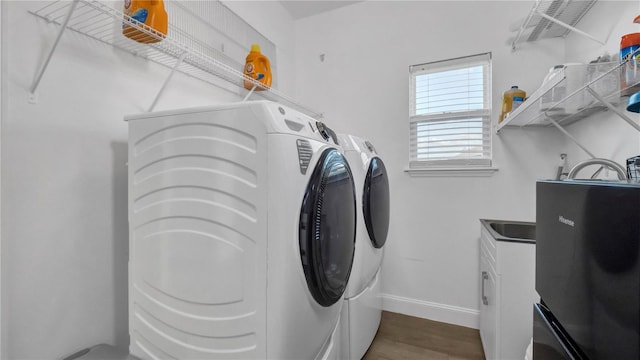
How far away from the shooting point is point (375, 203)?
1936mm

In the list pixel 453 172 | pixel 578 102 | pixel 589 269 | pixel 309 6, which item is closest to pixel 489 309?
pixel 453 172

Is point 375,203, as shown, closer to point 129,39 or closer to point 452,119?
point 452,119

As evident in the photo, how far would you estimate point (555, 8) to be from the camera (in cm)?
186

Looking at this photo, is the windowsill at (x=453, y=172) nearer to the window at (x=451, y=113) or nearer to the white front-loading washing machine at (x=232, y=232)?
the window at (x=451, y=113)

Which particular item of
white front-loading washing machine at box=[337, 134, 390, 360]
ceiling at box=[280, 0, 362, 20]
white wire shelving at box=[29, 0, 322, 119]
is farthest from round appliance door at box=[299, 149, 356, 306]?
ceiling at box=[280, 0, 362, 20]

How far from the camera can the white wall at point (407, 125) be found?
2348 mm

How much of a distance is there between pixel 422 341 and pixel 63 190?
252 centimetres

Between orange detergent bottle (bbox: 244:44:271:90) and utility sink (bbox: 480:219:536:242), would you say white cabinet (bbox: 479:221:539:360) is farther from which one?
orange detergent bottle (bbox: 244:44:271:90)

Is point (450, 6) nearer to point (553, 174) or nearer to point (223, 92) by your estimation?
point (553, 174)

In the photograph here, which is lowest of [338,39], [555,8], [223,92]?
[223,92]

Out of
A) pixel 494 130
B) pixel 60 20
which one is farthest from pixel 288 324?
pixel 494 130

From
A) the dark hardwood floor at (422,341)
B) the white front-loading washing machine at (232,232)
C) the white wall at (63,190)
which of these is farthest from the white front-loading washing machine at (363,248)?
the white wall at (63,190)

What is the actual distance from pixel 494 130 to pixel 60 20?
2943 mm

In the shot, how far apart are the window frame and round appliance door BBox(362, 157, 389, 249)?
689mm
